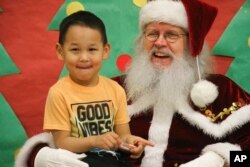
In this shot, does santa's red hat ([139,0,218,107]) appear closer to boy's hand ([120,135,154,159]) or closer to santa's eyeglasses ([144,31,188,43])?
santa's eyeglasses ([144,31,188,43])

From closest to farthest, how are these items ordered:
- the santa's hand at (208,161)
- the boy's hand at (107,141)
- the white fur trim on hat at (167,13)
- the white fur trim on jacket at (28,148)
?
1. the boy's hand at (107,141)
2. the santa's hand at (208,161)
3. the white fur trim on jacket at (28,148)
4. the white fur trim on hat at (167,13)

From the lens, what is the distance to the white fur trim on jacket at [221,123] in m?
1.85

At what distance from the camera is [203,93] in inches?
73.2

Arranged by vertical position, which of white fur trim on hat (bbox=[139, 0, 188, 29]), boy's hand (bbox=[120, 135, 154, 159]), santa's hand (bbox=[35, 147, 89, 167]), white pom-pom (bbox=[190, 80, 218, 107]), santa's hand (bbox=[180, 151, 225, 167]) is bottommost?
santa's hand (bbox=[180, 151, 225, 167])

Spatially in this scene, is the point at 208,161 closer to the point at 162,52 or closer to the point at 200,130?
the point at 200,130

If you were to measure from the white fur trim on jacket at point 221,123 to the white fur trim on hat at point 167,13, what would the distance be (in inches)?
15.5

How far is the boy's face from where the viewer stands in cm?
149

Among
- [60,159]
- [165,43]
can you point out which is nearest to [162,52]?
[165,43]

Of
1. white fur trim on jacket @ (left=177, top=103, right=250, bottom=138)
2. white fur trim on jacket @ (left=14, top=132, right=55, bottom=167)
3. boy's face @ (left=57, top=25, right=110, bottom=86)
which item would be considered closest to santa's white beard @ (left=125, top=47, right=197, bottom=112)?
white fur trim on jacket @ (left=177, top=103, right=250, bottom=138)

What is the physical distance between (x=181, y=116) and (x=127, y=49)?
1.89 ft

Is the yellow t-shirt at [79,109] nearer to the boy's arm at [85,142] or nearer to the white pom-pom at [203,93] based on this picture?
the boy's arm at [85,142]

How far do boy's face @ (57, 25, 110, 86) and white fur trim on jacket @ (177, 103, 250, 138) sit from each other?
1.81ft

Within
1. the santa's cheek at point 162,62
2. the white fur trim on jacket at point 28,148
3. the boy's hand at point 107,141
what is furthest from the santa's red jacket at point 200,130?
the boy's hand at point 107,141

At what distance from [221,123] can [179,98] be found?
0.20m
